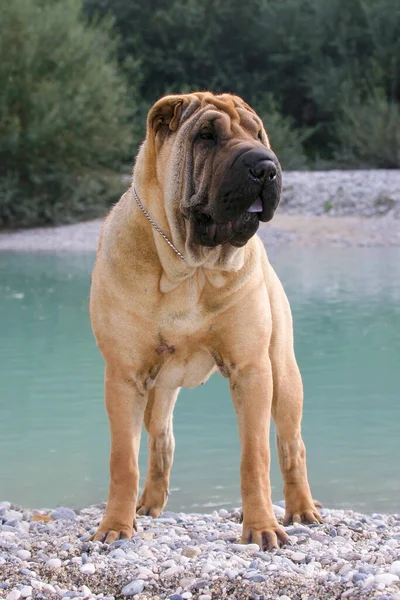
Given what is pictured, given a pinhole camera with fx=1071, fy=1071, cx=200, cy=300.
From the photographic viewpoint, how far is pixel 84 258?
16.5 m

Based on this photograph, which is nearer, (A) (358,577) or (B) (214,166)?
(A) (358,577)

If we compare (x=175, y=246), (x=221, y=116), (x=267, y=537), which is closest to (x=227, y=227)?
(x=175, y=246)

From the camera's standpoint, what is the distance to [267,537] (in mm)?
3723

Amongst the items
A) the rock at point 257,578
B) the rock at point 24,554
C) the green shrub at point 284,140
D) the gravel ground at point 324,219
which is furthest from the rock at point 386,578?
the green shrub at point 284,140

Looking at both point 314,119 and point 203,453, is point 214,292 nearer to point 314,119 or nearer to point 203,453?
point 203,453

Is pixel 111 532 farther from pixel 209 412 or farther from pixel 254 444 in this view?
pixel 209 412

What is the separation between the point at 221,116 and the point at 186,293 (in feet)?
2.09

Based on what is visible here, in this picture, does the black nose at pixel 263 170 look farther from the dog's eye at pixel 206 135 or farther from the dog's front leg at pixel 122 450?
the dog's front leg at pixel 122 450

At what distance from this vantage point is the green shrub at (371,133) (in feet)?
76.7

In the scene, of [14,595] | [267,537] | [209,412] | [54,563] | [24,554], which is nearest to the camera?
[14,595]

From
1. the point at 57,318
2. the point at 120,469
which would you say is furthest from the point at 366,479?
the point at 57,318

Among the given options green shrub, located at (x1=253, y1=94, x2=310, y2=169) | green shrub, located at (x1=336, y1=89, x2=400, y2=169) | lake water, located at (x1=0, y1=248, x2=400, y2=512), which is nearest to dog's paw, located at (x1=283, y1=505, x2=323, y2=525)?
lake water, located at (x1=0, y1=248, x2=400, y2=512)

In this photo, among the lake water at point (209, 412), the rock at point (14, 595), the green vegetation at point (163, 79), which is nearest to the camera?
the rock at point (14, 595)

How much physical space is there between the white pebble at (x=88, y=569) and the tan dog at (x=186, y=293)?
14.8 inches
